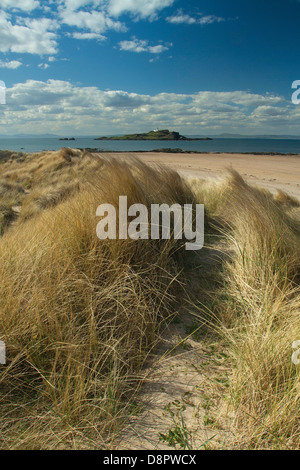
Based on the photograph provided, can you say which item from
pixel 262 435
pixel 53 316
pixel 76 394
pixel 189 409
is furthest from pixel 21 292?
pixel 262 435

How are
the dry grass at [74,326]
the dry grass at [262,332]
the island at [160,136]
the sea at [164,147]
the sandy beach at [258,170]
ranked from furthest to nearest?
1. the island at [160,136]
2. the sea at [164,147]
3. the sandy beach at [258,170]
4. the dry grass at [74,326]
5. the dry grass at [262,332]

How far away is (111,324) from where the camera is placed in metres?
2.18

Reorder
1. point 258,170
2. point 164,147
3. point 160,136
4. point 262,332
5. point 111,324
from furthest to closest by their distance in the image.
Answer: point 160,136
point 164,147
point 258,170
point 111,324
point 262,332

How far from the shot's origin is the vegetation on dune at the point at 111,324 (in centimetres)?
153

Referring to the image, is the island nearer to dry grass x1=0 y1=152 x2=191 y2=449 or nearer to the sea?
the sea

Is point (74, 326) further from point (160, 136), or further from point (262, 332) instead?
point (160, 136)

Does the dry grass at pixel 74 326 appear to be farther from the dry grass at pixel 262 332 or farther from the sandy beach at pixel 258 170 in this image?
the sandy beach at pixel 258 170

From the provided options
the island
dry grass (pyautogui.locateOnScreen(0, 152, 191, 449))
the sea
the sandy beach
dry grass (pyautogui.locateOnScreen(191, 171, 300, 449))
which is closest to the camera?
dry grass (pyautogui.locateOnScreen(191, 171, 300, 449))

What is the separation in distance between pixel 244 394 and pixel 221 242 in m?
2.57

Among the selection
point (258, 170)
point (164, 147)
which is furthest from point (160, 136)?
point (258, 170)

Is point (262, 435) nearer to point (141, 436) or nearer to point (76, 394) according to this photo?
point (141, 436)

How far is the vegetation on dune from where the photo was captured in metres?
1.53

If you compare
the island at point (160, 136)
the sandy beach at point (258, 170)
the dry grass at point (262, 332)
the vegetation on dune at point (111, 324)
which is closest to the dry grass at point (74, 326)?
the vegetation on dune at point (111, 324)

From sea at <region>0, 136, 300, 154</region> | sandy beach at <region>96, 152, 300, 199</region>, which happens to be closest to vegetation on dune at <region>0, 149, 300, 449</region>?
sandy beach at <region>96, 152, 300, 199</region>
